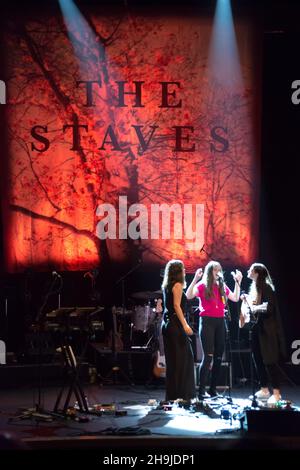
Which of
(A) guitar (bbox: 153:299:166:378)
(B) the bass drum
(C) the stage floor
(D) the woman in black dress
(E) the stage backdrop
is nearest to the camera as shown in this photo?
(C) the stage floor

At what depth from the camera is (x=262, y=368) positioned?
9.30 meters

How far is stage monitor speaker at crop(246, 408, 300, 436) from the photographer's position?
22.1 ft

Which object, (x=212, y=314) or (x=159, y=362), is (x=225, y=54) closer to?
(x=212, y=314)

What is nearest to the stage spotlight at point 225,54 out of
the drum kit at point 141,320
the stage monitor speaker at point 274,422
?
the drum kit at point 141,320

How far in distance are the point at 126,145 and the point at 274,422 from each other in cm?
609

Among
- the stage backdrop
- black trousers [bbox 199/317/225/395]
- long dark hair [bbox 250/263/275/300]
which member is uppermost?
the stage backdrop

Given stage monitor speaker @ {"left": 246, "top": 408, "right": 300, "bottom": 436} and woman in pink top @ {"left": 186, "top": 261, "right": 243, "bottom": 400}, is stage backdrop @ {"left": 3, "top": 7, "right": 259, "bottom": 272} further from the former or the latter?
stage monitor speaker @ {"left": 246, "top": 408, "right": 300, "bottom": 436}

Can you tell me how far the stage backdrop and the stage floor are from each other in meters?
2.40

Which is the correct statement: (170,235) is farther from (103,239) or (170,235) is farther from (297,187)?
(297,187)

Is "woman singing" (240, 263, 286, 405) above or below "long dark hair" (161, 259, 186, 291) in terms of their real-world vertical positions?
below

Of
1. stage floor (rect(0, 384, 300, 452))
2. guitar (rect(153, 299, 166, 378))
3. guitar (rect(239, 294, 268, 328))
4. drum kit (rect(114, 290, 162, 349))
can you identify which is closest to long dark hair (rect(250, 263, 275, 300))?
guitar (rect(239, 294, 268, 328))

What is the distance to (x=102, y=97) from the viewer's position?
11766 mm

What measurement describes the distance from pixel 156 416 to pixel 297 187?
5.15 metres
